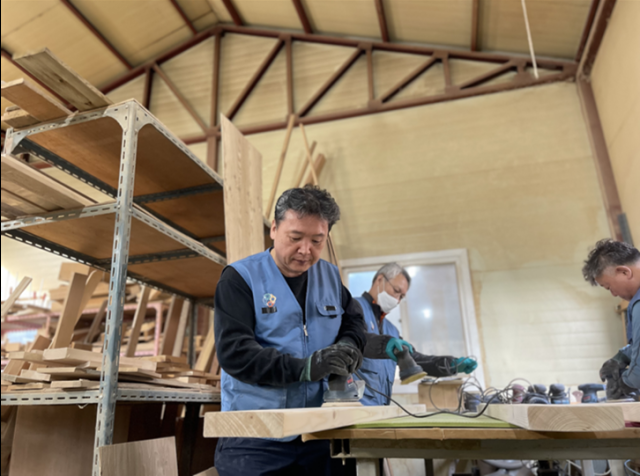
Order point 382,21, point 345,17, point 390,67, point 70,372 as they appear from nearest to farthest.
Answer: point 70,372
point 382,21
point 345,17
point 390,67

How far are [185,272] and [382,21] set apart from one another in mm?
4079

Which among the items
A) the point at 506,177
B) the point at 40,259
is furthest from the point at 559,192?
the point at 40,259

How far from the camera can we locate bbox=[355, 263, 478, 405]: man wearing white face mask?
2330 mm

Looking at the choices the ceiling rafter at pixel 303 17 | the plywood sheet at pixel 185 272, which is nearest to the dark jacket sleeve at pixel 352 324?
the plywood sheet at pixel 185 272

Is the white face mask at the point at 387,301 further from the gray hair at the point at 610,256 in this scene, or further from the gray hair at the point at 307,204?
the gray hair at the point at 307,204

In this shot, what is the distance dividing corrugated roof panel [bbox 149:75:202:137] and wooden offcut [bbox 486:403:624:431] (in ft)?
21.1

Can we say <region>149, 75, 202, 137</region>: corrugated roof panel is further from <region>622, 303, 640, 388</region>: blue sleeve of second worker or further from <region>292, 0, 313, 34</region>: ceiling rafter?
<region>622, 303, 640, 388</region>: blue sleeve of second worker

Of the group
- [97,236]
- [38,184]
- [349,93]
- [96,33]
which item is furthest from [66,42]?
[38,184]

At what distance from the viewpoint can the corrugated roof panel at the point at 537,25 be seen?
4762mm

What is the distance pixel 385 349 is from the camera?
90.0 inches

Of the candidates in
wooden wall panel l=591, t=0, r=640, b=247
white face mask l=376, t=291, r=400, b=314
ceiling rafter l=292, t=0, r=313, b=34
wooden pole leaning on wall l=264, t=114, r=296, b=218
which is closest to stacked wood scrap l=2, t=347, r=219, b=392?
white face mask l=376, t=291, r=400, b=314

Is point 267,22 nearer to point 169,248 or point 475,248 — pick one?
point 475,248

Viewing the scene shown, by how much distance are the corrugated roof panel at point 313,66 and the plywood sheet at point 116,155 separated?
3.53 metres

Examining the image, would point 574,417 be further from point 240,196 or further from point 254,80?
point 254,80
